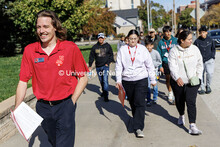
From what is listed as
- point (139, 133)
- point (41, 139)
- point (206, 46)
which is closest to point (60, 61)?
point (139, 133)

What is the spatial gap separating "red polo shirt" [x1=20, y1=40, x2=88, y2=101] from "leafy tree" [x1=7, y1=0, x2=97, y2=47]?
20528 mm

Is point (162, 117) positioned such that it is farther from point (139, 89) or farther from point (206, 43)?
point (206, 43)

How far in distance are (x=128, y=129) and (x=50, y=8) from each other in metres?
20.0

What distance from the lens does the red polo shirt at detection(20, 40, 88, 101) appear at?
2.65m

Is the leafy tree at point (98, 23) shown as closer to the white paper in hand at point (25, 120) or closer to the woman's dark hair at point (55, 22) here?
the woman's dark hair at point (55, 22)

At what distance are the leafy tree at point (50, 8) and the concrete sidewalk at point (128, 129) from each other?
17.4 metres

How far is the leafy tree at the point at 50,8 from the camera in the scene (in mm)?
22312

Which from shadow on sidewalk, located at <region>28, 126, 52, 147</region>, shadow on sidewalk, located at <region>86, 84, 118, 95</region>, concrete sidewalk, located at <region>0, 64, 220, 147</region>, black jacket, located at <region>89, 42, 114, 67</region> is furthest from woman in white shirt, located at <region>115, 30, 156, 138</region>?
shadow on sidewalk, located at <region>86, 84, 118, 95</region>

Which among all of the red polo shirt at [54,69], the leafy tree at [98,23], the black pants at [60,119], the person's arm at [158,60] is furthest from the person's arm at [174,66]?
the leafy tree at [98,23]

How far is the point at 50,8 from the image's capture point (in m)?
22.9

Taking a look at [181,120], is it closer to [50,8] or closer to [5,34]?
[50,8]

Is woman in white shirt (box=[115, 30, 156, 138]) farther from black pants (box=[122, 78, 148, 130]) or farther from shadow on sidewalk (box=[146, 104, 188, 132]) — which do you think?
shadow on sidewalk (box=[146, 104, 188, 132])

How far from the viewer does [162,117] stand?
5750 mm

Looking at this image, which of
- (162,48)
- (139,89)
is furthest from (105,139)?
(162,48)
